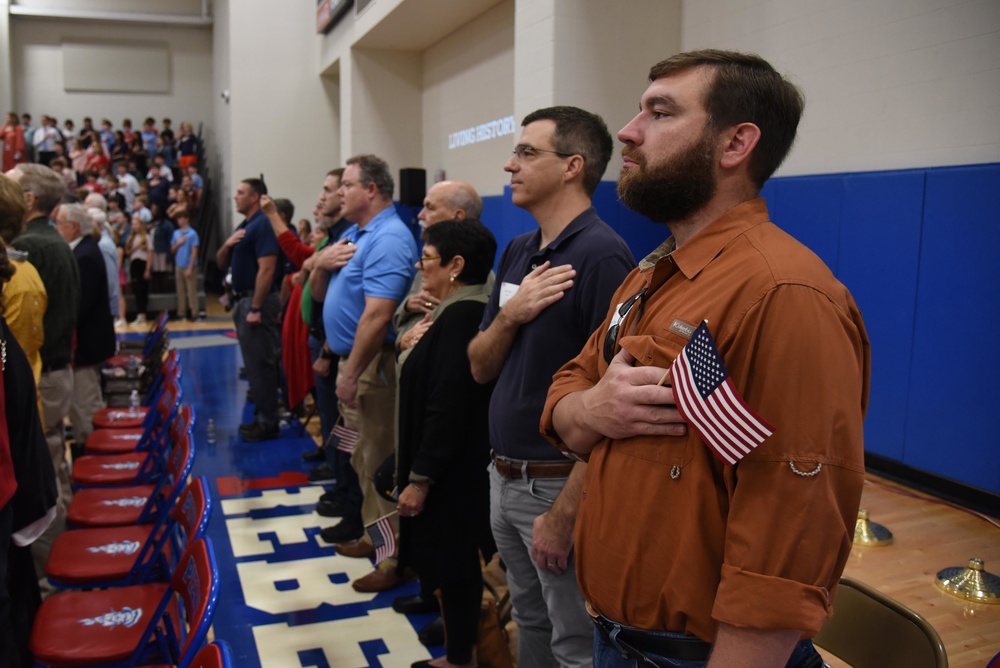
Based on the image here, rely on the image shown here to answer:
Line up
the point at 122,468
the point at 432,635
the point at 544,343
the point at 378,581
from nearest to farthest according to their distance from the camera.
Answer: the point at 544,343 < the point at 432,635 < the point at 378,581 < the point at 122,468

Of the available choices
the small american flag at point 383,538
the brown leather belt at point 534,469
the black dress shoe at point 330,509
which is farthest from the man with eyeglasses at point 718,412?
the black dress shoe at point 330,509

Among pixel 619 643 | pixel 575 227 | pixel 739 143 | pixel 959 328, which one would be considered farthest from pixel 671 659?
pixel 959 328

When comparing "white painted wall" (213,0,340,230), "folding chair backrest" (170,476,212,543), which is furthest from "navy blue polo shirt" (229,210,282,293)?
"white painted wall" (213,0,340,230)

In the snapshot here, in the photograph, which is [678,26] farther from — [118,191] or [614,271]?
[118,191]

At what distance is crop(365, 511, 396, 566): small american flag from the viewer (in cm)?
277

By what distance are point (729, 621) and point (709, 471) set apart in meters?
0.19

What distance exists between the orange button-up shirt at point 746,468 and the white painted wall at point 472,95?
22.8ft

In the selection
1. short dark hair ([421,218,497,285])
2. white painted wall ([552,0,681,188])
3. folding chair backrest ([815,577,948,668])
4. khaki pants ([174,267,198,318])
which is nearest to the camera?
folding chair backrest ([815,577,948,668])

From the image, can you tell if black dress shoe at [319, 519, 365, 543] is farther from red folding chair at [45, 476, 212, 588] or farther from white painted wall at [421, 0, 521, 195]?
white painted wall at [421, 0, 521, 195]

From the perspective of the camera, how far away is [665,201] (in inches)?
49.4

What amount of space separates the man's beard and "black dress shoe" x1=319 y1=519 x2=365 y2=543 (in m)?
3.23

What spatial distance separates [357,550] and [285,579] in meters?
0.41

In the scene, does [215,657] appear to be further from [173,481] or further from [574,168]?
[173,481]

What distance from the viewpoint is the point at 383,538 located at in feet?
9.16
